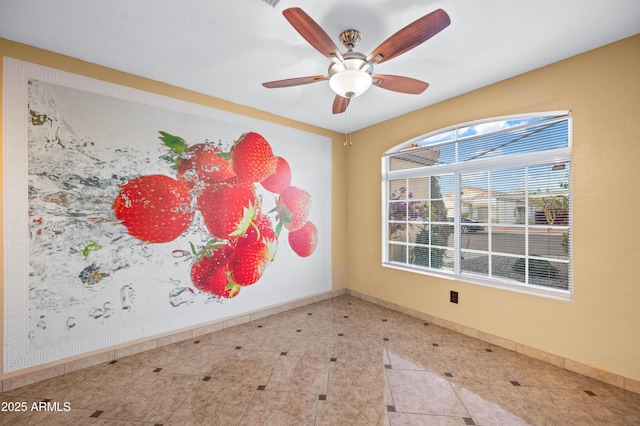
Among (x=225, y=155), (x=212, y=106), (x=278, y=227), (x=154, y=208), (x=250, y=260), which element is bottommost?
(x=250, y=260)

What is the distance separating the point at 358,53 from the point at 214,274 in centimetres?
274

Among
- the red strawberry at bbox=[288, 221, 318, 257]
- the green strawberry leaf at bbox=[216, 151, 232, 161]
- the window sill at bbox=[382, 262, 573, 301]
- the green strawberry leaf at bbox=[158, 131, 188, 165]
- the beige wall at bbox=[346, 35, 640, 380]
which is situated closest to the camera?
the beige wall at bbox=[346, 35, 640, 380]

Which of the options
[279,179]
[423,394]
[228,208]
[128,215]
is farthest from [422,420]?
[128,215]

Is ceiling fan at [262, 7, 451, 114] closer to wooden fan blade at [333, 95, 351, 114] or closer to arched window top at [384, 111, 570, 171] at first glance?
wooden fan blade at [333, 95, 351, 114]

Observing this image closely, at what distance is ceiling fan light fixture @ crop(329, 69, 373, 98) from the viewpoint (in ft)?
5.94

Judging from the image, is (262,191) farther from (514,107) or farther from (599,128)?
(599,128)

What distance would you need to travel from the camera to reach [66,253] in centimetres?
228

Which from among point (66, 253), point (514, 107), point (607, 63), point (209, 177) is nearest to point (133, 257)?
point (66, 253)

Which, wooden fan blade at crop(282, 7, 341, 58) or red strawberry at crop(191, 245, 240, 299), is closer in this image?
wooden fan blade at crop(282, 7, 341, 58)

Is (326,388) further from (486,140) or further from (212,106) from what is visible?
(212,106)

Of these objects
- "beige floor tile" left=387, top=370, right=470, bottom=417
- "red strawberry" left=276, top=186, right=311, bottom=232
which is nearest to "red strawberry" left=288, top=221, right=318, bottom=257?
"red strawberry" left=276, top=186, right=311, bottom=232

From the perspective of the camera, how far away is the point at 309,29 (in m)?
1.47

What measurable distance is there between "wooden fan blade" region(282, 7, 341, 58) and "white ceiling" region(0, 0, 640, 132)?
348mm

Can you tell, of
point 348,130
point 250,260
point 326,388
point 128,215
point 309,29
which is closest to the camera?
point 309,29
